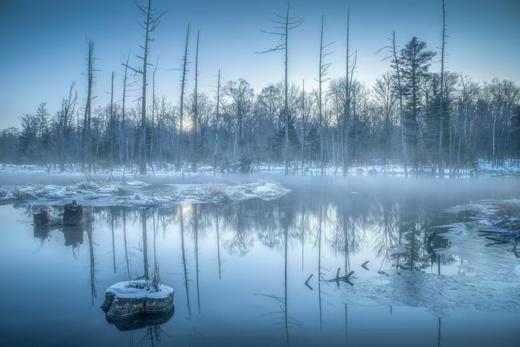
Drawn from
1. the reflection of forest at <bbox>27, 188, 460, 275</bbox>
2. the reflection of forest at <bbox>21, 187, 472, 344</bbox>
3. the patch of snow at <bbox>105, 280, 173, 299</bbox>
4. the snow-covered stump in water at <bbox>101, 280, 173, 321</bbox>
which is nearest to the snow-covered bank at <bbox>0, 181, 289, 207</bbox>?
Answer: the reflection of forest at <bbox>27, 188, 460, 275</bbox>

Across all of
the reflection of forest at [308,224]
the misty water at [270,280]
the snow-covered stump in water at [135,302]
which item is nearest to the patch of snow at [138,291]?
the snow-covered stump in water at [135,302]

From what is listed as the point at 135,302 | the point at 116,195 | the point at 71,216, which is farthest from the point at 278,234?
the point at 116,195

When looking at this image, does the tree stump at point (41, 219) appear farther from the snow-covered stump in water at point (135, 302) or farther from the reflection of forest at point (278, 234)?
the snow-covered stump in water at point (135, 302)

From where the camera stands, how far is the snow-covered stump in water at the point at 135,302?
Answer: 467 centimetres

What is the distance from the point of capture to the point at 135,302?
468 centimetres

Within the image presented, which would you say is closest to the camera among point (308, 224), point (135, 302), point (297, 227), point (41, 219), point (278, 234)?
point (135, 302)

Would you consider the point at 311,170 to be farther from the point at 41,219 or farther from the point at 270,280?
the point at 270,280

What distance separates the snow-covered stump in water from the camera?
15.3 ft

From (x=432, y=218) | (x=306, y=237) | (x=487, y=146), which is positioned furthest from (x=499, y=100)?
(x=306, y=237)

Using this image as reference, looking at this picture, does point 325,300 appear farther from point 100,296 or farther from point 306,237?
point 306,237

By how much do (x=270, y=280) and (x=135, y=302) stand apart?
2.73 metres

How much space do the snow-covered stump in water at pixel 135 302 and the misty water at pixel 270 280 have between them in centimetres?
16

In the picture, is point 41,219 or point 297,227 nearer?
point 41,219

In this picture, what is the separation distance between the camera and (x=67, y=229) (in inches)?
424
